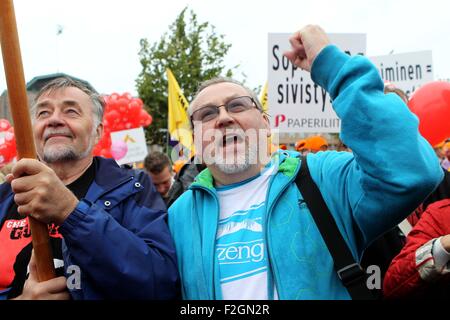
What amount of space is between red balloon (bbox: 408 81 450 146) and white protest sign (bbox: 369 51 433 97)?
62.2 inches

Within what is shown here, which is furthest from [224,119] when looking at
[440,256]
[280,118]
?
[280,118]

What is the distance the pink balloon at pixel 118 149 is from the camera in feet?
23.6

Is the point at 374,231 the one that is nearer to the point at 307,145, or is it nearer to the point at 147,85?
the point at 307,145

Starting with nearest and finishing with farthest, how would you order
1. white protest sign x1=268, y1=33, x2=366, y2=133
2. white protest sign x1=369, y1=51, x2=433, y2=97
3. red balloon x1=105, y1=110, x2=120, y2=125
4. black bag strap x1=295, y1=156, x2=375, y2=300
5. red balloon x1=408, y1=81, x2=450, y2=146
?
1. black bag strap x1=295, y1=156, x2=375, y2=300
2. red balloon x1=408, y1=81, x2=450, y2=146
3. white protest sign x1=268, y1=33, x2=366, y2=133
4. white protest sign x1=369, y1=51, x2=433, y2=97
5. red balloon x1=105, y1=110, x2=120, y2=125

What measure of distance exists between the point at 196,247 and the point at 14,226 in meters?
0.75

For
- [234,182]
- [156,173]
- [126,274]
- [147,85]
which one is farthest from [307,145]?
[147,85]

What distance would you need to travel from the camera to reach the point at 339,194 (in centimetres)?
150

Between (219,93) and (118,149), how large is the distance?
565 cm

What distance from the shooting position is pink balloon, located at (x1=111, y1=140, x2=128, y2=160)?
7.18 m

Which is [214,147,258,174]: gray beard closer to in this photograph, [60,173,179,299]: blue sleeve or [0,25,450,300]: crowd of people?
[0,25,450,300]: crowd of people

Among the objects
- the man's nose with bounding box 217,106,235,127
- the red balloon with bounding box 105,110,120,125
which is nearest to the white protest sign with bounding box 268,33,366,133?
the man's nose with bounding box 217,106,235,127

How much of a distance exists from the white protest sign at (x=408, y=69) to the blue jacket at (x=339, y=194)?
151 inches

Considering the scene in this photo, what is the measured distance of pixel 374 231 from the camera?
1.43 metres

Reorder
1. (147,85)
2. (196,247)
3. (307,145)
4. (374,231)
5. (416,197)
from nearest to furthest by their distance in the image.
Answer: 1. (416,197)
2. (374,231)
3. (196,247)
4. (307,145)
5. (147,85)
